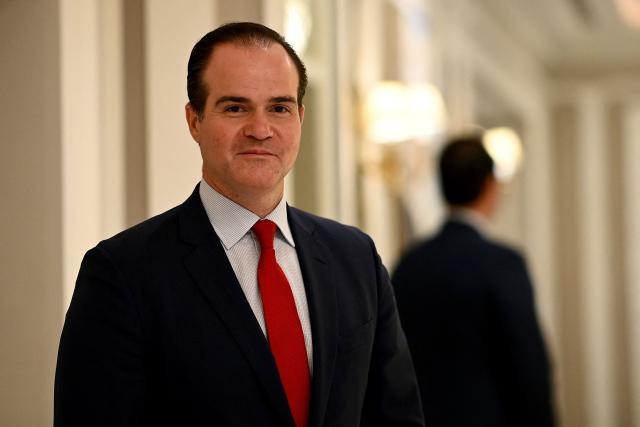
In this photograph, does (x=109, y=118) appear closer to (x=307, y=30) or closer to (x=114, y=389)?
(x=114, y=389)

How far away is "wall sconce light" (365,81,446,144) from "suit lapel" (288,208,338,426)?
3.46 metres

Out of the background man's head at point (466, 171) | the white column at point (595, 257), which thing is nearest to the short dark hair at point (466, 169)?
the background man's head at point (466, 171)

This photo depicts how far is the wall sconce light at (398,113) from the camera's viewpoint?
501 cm

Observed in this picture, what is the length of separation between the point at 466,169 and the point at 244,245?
1.58 m

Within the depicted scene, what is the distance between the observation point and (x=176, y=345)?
136cm

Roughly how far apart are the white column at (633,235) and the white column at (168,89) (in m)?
9.78

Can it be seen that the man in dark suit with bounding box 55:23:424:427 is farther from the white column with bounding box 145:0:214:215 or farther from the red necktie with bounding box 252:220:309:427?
the white column with bounding box 145:0:214:215

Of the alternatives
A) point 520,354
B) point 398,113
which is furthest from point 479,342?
point 398,113

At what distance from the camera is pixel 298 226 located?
1565 mm

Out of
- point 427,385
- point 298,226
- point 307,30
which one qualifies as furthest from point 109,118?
point 307,30

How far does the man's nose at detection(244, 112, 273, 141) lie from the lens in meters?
1.40

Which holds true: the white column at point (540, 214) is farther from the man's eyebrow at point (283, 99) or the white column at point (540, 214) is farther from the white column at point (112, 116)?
the man's eyebrow at point (283, 99)

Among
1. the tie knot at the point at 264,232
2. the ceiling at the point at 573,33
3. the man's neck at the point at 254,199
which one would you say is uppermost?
the ceiling at the point at 573,33

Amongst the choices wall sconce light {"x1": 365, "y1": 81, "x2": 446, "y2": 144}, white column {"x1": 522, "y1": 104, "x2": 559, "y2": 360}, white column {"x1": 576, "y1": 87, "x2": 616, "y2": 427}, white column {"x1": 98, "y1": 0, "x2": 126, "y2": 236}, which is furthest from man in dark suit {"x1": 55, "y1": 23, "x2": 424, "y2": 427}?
white column {"x1": 576, "y1": 87, "x2": 616, "y2": 427}
